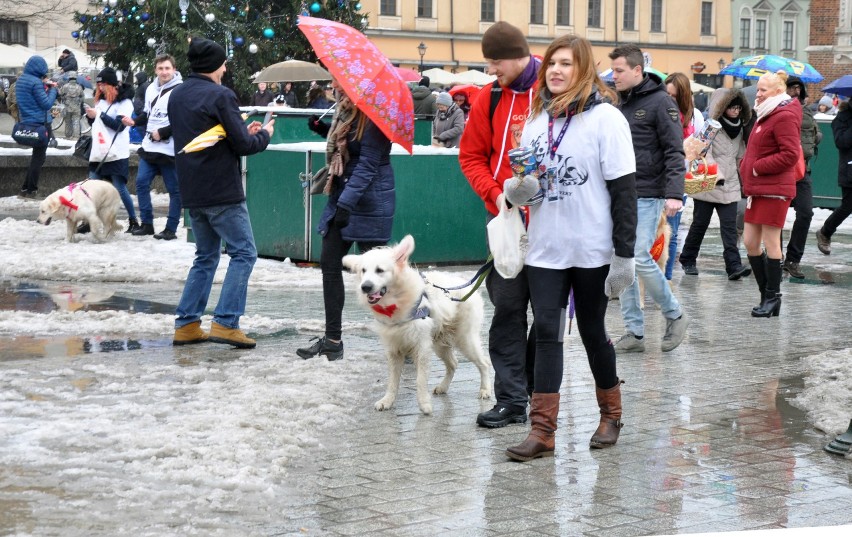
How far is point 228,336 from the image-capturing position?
854cm

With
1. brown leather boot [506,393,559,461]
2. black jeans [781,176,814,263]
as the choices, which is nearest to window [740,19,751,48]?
black jeans [781,176,814,263]

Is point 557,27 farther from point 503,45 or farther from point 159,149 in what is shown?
point 503,45

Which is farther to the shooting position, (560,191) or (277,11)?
(277,11)

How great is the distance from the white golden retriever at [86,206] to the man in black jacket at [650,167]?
7.29 m

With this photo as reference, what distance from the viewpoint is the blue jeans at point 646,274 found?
8711 millimetres

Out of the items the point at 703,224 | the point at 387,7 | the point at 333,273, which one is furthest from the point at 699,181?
the point at 387,7

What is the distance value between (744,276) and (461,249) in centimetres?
290

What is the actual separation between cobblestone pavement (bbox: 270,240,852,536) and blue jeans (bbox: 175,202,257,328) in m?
1.33

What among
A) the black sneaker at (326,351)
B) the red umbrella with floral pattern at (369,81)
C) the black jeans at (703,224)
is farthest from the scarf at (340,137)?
the black jeans at (703,224)

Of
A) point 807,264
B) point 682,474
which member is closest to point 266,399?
point 682,474

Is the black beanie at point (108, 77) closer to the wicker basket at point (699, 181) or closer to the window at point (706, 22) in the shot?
the wicker basket at point (699, 181)

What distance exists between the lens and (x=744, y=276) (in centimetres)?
1302

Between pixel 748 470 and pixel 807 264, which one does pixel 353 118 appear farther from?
pixel 807 264

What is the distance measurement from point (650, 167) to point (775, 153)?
2092 mm
